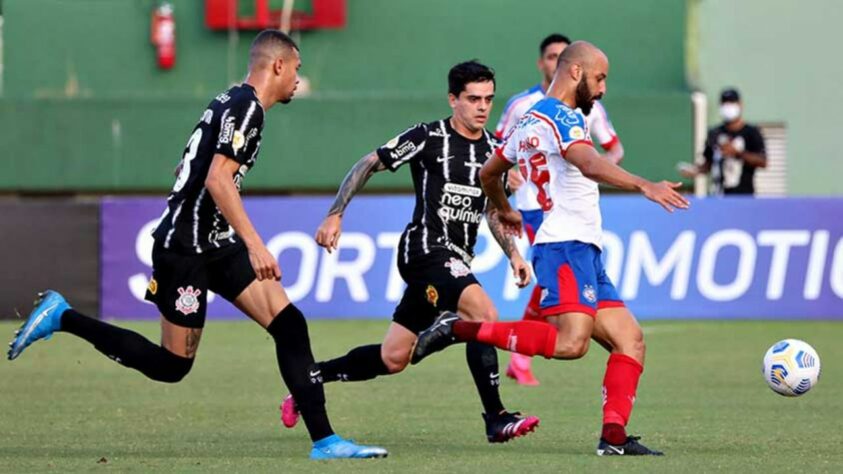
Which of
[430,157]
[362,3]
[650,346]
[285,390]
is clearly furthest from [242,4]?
[430,157]

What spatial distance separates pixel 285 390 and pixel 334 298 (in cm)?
630

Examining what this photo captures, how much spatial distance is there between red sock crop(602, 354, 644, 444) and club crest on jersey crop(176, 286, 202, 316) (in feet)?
6.77

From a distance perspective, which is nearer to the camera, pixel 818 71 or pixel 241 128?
pixel 241 128

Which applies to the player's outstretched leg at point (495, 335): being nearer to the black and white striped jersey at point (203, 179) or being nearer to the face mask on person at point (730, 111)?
the black and white striped jersey at point (203, 179)

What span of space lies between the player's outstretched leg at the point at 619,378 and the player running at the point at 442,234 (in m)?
0.91

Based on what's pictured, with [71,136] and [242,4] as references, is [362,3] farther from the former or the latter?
[71,136]

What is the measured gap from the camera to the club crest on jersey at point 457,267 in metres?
9.50

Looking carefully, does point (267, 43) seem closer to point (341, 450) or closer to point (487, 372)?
point (341, 450)

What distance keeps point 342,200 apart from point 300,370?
4.61 ft

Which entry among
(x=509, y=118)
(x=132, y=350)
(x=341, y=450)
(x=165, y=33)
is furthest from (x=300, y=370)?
(x=165, y=33)

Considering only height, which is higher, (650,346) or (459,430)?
(459,430)

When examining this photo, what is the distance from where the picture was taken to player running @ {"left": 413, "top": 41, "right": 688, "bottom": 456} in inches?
329

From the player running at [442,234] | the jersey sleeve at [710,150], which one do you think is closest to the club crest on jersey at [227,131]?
the player running at [442,234]

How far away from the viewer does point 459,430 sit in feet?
31.8
